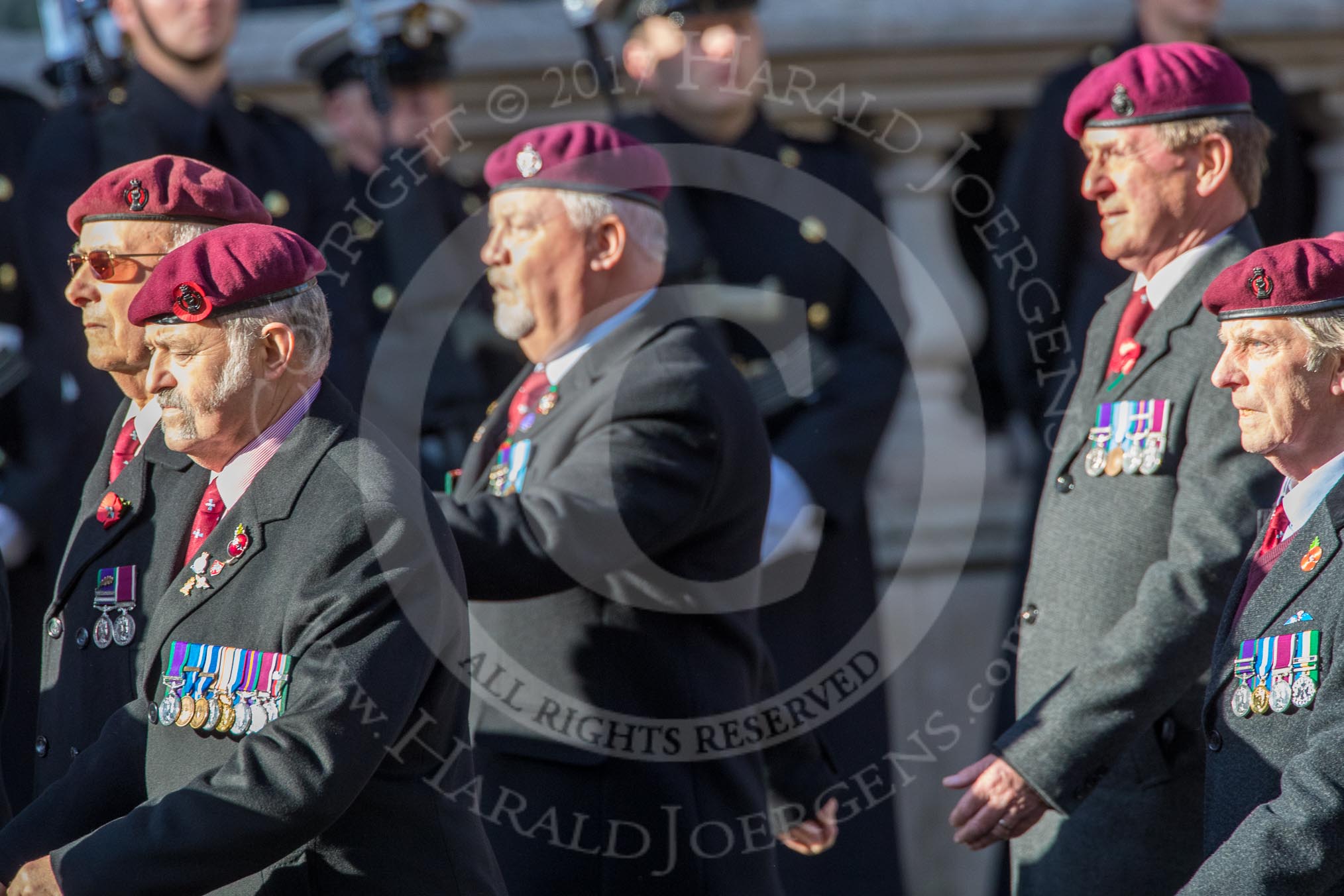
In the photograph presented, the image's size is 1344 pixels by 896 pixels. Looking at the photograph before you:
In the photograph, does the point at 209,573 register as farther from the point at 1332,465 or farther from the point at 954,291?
the point at 954,291

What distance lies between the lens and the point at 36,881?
2.62 metres

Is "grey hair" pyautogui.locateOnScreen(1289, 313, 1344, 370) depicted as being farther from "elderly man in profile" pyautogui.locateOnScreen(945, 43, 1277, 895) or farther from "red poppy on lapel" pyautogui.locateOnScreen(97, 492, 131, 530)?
"red poppy on lapel" pyautogui.locateOnScreen(97, 492, 131, 530)

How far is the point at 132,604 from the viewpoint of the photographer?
3037 mm

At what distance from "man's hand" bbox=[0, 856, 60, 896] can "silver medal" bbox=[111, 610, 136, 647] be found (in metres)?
0.43

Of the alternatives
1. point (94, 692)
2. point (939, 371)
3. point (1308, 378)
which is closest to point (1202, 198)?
point (1308, 378)

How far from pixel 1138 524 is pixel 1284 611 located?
641mm

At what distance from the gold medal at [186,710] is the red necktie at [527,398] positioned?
3.76 feet

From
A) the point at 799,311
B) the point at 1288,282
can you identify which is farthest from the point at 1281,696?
the point at 799,311

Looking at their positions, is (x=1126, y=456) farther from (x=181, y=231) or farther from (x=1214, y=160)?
(x=181, y=231)

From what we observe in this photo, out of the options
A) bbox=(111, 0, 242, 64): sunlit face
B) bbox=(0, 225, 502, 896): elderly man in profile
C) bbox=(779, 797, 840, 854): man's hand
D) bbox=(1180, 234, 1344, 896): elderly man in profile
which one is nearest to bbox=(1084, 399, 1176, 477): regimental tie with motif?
bbox=(1180, 234, 1344, 896): elderly man in profile

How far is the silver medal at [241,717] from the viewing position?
270 cm

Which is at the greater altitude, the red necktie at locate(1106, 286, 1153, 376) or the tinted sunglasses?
the tinted sunglasses

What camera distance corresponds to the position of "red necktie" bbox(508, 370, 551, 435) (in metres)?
3.79

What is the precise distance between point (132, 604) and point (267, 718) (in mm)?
453
